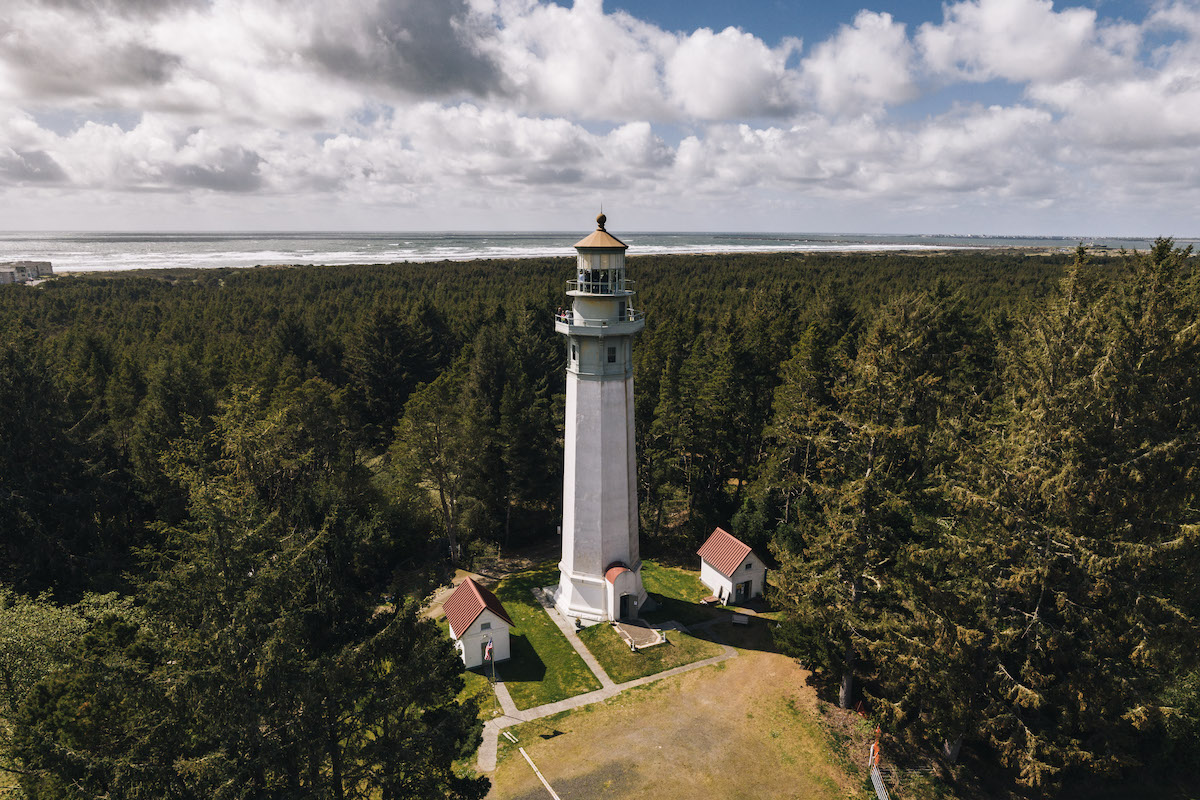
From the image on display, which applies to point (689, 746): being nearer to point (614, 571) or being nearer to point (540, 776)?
point (540, 776)

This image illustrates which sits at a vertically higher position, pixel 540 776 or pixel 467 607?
pixel 467 607

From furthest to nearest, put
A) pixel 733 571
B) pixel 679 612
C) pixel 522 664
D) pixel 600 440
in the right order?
pixel 733 571 < pixel 679 612 < pixel 600 440 < pixel 522 664

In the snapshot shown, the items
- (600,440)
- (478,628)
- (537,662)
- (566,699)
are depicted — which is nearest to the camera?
(566,699)

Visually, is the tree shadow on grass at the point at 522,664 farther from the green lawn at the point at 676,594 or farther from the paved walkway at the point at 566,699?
the green lawn at the point at 676,594

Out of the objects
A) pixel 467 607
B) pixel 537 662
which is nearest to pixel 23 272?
pixel 467 607

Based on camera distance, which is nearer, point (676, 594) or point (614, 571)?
point (614, 571)

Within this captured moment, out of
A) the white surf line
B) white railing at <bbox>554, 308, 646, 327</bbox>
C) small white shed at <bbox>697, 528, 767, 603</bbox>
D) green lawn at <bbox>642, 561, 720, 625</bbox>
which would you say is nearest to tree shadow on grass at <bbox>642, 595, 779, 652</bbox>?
green lawn at <bbox>642, 561, 720, 625</bbox>

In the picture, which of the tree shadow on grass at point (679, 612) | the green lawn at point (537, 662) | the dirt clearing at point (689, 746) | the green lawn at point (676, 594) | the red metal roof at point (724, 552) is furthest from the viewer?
the red metal roof at point (724, 552)

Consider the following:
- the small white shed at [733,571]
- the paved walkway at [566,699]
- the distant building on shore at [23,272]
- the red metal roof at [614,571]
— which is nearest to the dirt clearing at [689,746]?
the paved walkway at [566,699]
